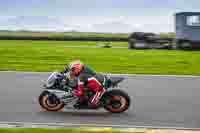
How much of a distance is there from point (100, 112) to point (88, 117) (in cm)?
53

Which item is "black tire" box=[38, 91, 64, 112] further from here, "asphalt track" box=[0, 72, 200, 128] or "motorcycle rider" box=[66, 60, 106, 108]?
"motorcycle rider" box=[66, 60, 106, 108]

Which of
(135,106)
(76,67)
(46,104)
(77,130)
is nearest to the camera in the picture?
(77,130)

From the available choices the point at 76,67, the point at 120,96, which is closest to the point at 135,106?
the point at 120,96

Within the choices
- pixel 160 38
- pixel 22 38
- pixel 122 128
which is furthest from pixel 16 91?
pixel 22 38

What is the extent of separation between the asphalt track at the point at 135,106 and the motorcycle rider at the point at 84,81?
0.32 meters

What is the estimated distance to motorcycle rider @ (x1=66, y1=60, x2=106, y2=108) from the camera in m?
10.1

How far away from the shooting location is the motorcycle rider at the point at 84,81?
10.1 metres

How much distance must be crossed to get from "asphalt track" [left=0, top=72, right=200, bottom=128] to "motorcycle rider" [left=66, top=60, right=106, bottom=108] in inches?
12.7

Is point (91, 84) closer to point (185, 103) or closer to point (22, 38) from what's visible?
point (185, 103)

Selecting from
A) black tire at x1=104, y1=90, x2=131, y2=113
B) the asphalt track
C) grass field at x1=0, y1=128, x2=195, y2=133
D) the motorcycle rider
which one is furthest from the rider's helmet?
grass field at x1=0, y1=128, x2=195, y2=133

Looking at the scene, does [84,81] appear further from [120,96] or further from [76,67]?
[120,96]

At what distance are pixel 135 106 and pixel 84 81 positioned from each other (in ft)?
5.03

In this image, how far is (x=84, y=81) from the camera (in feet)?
33.2

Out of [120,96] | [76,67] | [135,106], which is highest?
[76,67]
